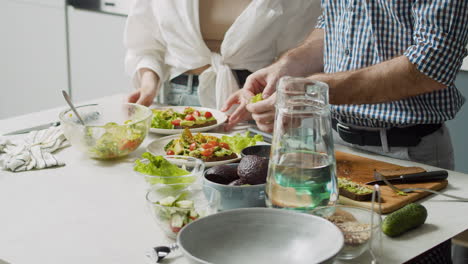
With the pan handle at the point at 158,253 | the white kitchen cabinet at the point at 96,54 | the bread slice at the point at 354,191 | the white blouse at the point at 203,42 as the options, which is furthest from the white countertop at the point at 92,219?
the white kitchen cabinet at the point at 96,54

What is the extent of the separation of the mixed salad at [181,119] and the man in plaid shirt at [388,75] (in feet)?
0.24

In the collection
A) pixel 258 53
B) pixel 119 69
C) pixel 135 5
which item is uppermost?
pixel 135 5

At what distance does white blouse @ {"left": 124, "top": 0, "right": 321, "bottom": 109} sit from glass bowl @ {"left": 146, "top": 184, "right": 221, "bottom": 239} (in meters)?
0.98

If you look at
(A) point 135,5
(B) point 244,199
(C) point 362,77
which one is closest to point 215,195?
(B) point 244,199

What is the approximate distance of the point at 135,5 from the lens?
7.34 feet

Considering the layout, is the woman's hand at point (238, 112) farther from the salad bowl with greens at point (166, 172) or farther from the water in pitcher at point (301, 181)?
the water in pitcher at point (301, 181)

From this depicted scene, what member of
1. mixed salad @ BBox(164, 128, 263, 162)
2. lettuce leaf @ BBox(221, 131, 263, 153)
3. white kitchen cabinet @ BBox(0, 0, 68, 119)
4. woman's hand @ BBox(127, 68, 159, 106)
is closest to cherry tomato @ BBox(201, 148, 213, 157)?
mixed salad @ BBox(164, 128, 263, 162)

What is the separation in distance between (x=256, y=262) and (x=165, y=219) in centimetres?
20

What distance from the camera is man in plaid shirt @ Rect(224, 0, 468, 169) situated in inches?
60.0

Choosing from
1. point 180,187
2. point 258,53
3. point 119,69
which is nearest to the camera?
point 180,187

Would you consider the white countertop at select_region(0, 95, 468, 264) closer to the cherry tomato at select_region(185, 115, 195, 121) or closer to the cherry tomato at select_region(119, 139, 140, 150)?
the cherry tomato at select_region(119, 139, 140, 150)

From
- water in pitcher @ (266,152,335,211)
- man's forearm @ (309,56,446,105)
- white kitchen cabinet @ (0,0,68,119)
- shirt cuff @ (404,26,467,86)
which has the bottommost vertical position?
white kitchen cabinet @ (0,0,68,119)

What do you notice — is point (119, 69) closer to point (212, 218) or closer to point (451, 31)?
point (451, 31)

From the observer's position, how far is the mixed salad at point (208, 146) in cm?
149
